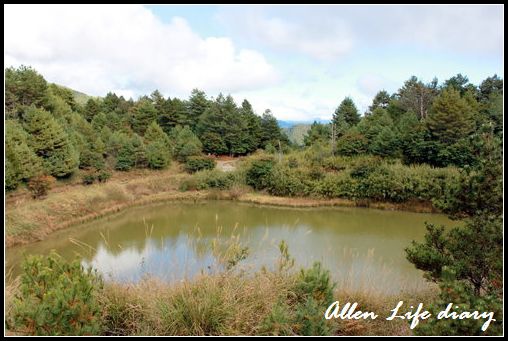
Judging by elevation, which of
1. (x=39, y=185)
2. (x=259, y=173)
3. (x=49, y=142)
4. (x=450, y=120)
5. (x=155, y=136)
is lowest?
(x=39, y=185)

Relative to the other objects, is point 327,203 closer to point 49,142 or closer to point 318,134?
point 318,134

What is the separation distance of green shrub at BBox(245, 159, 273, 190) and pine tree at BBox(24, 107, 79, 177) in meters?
7.74

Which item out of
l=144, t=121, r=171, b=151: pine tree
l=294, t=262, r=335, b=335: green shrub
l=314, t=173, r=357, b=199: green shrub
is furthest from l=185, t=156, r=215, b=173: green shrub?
l=294, t=262, r=335, b=335: green shrub

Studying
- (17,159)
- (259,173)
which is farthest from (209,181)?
(17,159)

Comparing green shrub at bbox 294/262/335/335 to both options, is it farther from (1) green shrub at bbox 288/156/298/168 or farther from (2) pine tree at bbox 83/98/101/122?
(2) pine tree at bbox 83/98/101/122

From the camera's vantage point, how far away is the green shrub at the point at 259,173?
1708 centimetres

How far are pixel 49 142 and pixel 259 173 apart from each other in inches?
349

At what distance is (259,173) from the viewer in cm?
1717

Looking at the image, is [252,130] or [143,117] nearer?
[252,130]

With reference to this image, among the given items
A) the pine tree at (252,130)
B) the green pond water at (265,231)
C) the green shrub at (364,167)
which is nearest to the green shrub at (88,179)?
the green pond water at (265,231)

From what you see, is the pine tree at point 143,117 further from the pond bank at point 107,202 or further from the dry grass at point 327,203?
the dry grass at point 327,203

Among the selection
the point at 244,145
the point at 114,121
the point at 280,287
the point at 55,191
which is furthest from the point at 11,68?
the point at 280,287

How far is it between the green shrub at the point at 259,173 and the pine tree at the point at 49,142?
774 cm

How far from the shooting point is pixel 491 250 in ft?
9.91
